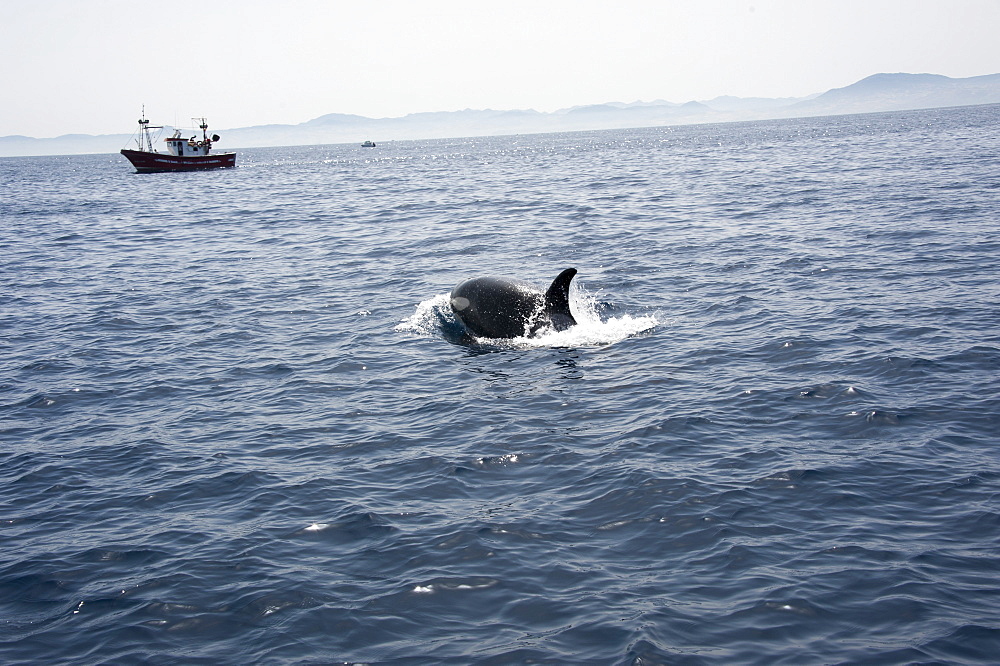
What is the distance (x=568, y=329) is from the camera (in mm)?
17891

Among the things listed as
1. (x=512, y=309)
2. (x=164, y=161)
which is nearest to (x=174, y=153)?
(x=164, y=161)

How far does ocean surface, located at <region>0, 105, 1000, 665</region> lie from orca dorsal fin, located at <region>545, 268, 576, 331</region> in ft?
→ 1.32

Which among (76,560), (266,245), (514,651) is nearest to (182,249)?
(266,245)

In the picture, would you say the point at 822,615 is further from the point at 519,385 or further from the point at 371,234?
the point at 371,234

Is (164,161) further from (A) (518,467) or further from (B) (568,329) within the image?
(A) (518,467)

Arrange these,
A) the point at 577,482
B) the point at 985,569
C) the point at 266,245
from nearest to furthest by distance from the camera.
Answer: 1. the point at 985,569
2. the point at 577,482
3. the point at 266,245

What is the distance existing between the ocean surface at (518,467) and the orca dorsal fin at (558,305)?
1.32 feet

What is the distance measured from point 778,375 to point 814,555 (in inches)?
246

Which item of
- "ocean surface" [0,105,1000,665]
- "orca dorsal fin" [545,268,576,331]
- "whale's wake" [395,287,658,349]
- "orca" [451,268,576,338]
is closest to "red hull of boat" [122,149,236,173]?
"ocean surface" [0,105,1000,665]

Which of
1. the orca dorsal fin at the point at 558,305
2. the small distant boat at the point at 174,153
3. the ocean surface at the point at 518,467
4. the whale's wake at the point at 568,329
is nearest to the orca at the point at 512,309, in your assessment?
the orca dorsal fin at the point at 558,305

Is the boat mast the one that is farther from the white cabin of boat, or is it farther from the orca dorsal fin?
the orca dorsal fin

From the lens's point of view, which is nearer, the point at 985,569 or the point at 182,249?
the point at 985,569

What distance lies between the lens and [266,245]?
1377 inches

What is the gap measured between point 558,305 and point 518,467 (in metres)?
7.01
